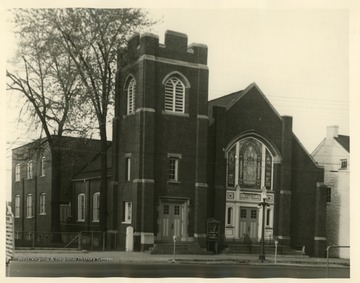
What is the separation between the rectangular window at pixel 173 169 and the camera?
47.4 ft

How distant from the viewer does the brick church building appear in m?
13.9

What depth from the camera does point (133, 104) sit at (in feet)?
45.2

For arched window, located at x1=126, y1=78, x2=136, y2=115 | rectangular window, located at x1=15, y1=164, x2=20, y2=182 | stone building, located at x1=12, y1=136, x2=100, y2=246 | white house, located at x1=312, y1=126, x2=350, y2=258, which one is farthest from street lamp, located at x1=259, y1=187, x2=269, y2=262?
rectangular window, located at x1=15, y1=164, x2=20, y2=182

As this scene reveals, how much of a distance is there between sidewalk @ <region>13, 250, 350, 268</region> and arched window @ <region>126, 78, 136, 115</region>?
3169 millimetres

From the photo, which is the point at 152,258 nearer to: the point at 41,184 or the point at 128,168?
the point at 128,168

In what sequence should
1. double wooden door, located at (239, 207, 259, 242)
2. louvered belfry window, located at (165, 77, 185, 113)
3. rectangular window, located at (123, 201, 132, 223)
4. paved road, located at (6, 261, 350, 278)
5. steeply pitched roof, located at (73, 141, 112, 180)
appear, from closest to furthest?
paved road, located at (6, 261, 350, 278)
steeply pitched roof, located at (73, 141, 112, 180)
rectangular window, located at (123, 201, 132, 223)
louvered belfry window, located at (165, 77, 185, 113)
double wooden door, located at (239, 207, 259, 242)

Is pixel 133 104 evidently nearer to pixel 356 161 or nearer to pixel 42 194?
pixel 42 194

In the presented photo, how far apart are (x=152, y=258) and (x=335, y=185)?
4646 mm

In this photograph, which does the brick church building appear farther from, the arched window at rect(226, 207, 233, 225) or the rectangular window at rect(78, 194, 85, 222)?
the rectangular window at rect(78, 194, 85, 222)

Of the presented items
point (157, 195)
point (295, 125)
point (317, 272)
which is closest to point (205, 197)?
point (157, 195)

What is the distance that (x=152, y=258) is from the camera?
1277cm

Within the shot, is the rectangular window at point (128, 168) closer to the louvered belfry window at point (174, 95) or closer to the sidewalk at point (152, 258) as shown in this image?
the louvered belfry window at point (174, 95)

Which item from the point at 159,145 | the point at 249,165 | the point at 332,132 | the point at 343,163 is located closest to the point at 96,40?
the point at 159,145

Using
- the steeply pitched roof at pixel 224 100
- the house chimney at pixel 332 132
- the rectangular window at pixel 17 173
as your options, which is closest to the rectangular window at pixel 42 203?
the rectangular window at pixel 17 173
